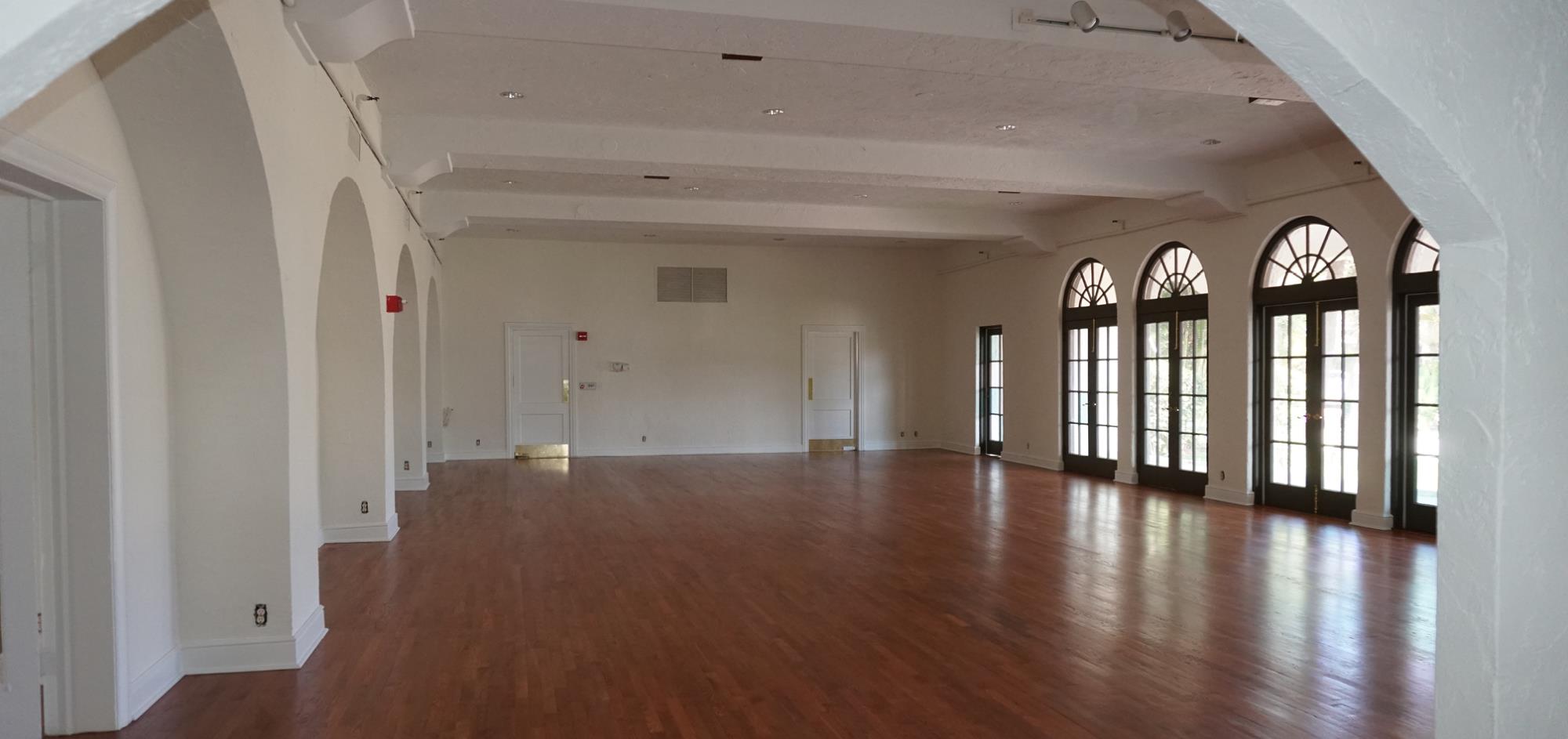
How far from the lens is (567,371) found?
1416cm

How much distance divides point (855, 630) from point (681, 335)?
393 inches

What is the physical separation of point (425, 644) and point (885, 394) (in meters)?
11.5

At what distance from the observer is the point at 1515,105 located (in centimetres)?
178

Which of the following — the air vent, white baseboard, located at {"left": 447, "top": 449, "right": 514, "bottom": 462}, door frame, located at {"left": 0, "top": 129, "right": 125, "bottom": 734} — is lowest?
white baseboard, located at {"left": 447, "top": 449, "right": 514, "bottom": 462}

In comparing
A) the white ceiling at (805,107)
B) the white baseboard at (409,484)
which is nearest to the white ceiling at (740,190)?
the white ceiling at (805,107)

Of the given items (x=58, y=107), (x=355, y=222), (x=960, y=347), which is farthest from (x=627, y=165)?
(x=960, y=347)

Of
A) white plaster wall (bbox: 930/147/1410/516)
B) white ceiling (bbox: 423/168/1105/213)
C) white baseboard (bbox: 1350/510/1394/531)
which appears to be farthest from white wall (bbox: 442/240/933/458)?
white baseboard (bbox: 1350/510/1394/531)

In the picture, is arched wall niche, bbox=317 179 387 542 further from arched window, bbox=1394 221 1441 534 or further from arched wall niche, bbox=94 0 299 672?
arched window, bbox=1394 221 1441 534

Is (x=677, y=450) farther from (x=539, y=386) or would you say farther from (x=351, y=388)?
(x=351, y=388)

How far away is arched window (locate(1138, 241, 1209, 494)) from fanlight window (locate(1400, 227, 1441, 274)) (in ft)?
7.22

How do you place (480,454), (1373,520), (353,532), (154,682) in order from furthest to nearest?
(480,454), (1373,520), (353,532), (154,682)

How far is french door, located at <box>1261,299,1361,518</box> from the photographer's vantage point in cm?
847

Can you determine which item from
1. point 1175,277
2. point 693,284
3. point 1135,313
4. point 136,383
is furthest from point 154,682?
point 693,284

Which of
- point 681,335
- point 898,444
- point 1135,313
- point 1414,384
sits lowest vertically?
point 898,444
